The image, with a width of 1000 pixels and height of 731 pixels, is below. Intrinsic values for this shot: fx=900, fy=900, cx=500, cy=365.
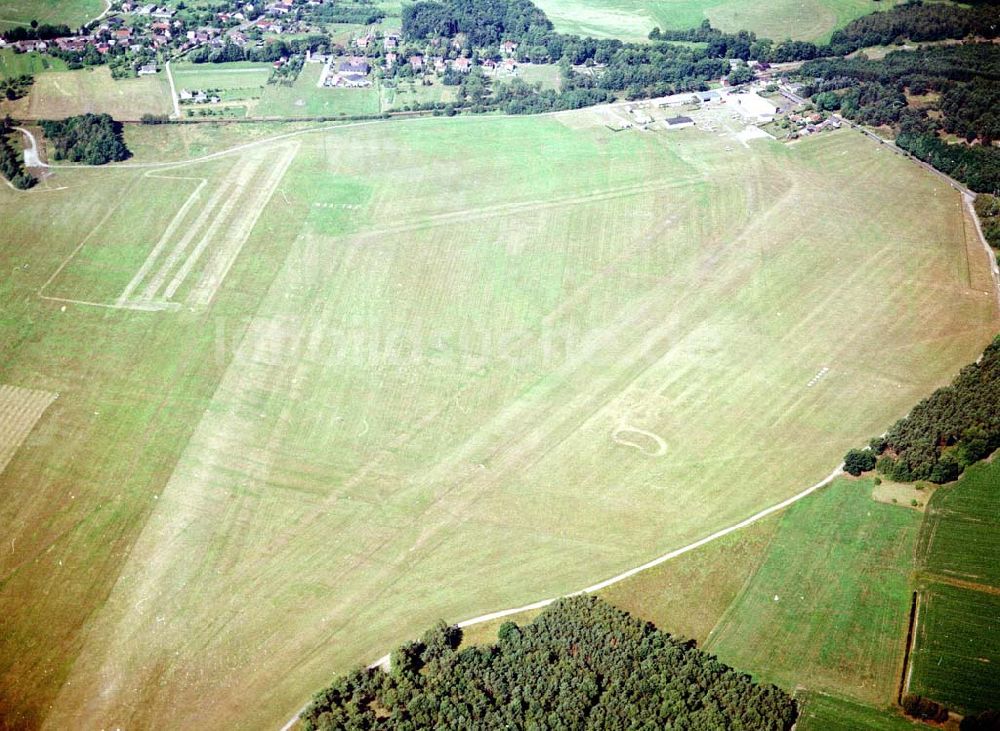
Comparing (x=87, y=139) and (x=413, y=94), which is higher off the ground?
(x=413, y=94)

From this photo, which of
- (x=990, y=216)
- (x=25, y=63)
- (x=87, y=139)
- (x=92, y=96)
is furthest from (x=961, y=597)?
(x=25, y=63)

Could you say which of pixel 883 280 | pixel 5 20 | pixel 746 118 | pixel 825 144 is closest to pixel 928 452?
pixel 883 280

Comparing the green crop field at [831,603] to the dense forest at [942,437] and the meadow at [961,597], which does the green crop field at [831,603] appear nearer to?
the meadow at [961,597]

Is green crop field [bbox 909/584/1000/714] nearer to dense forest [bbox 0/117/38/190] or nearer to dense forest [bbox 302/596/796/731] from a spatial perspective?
dense forest [bbox 302/596/796/731]

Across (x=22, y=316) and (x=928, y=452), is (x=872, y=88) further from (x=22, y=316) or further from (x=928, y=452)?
(x=22, y=316)

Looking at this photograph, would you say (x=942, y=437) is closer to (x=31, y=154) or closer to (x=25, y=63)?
(x=31, y=154)
